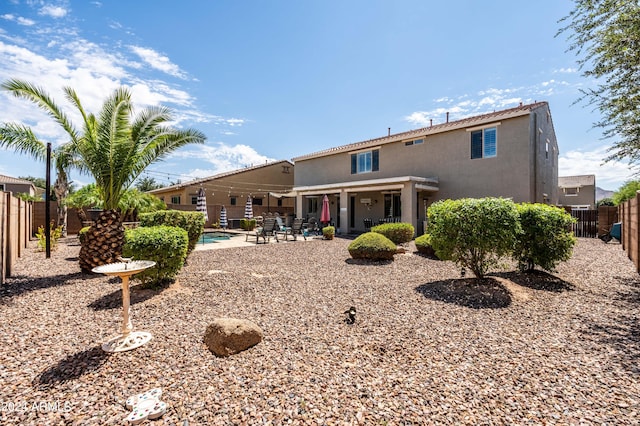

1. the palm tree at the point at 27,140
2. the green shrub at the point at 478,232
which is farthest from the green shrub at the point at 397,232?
the palm tree at the point at 27,140

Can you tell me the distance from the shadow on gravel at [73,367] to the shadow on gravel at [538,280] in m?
7.52

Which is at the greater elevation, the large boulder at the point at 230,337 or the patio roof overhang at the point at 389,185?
the patio roof overhang at the point at 389,185

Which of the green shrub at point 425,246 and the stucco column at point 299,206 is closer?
the green shrub at point 425,246

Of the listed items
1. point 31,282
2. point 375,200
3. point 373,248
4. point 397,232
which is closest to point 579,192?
point 375,200

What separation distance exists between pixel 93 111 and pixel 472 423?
390 inches

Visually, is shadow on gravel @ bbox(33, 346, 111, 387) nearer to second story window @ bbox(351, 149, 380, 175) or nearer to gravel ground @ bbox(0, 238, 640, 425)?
gravel ground @ bbox(0, 238, 640, 425)

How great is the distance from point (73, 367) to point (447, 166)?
55.7ft

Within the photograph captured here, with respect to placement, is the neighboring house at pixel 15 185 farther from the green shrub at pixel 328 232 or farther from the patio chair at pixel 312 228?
the green shrub at pixel 328 232

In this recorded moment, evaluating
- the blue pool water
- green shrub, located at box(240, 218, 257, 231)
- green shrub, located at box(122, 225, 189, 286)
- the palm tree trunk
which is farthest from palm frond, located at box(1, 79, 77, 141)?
green shrub, located at box(240, 218, 257, 231)

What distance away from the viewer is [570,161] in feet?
80.7

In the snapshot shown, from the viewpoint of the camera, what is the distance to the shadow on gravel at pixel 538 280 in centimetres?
635

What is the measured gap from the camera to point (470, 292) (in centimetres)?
592

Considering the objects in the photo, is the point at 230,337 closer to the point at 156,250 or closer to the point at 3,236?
the point at 156,250

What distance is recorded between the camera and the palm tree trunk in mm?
7414
